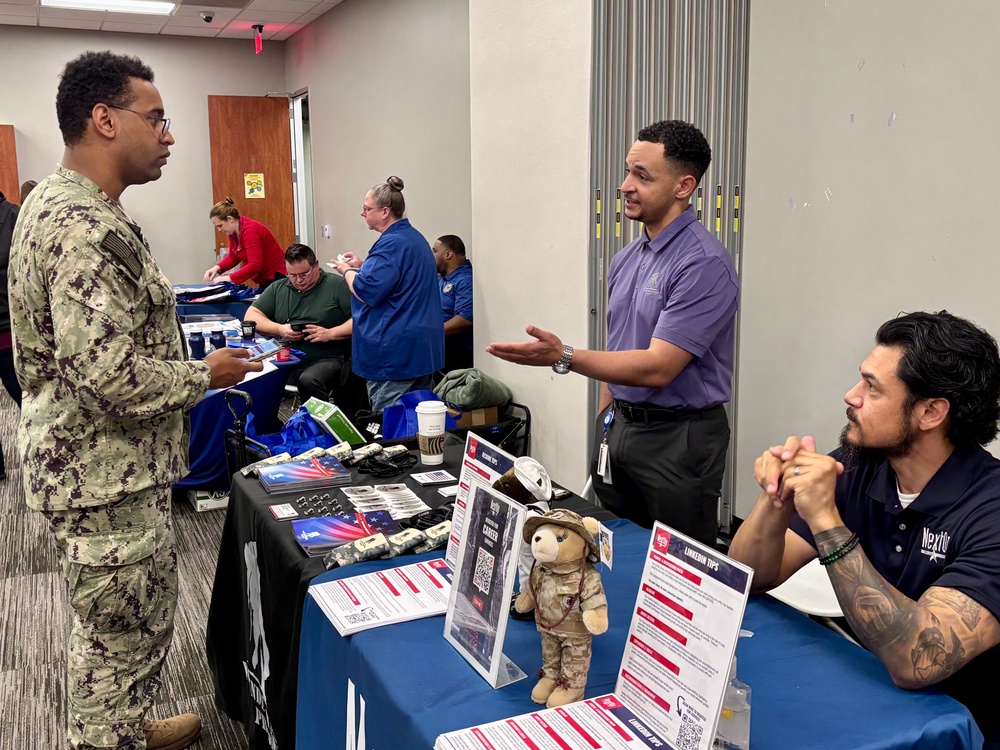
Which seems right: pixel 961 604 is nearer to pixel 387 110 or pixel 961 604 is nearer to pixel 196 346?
pixel 196 346

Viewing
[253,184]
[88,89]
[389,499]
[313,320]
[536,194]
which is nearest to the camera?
[88,89]

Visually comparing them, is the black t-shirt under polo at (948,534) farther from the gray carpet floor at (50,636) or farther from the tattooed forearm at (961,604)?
the gray carpet floor at (50,636)

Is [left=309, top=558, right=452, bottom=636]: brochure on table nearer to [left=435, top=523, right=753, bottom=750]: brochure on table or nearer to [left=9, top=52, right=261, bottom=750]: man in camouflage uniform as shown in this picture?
[left=435, top=523, right=753, bottom=750]: brochure on table

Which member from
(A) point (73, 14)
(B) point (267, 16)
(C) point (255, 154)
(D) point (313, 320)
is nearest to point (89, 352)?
(D) point (313, 320)

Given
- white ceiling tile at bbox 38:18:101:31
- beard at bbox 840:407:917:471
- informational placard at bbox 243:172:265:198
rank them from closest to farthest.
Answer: beard at bbox 840:407:917:471
white ceiling tile at bbox 38:18:101:31
informational placard at bbox 243:172:265:198

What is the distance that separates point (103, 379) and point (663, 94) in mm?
2472

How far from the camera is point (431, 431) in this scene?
7.54 feet

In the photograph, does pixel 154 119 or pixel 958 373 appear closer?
pixel 958 373

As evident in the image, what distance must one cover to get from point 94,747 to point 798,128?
310 cm

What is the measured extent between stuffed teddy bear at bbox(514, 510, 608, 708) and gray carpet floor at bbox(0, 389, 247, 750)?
146 cm

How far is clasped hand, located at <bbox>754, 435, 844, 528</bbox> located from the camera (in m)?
1.29

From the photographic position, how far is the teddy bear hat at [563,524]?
45.1 inches

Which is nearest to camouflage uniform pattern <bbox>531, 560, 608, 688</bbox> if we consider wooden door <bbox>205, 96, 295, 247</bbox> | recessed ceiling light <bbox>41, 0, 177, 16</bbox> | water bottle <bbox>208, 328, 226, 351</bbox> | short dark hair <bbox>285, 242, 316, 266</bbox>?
water bottle <bbox>208, 328, 226, 351</bbox>

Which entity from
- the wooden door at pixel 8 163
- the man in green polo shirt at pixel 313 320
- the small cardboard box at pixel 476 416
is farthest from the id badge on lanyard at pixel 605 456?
the wooden door at pixel 8 163
